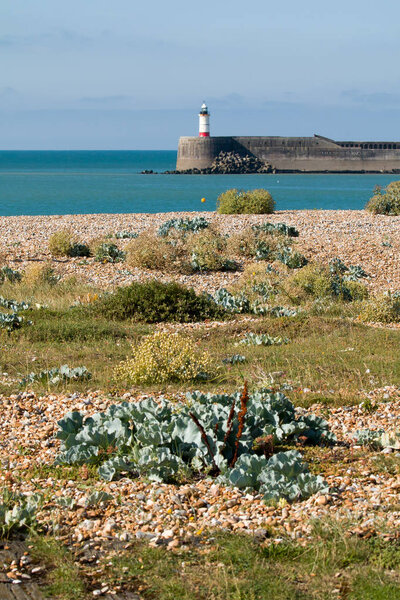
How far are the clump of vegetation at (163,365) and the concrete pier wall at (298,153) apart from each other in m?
86.8

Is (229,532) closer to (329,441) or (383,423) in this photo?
(329,441)

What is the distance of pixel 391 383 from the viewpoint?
7.48m

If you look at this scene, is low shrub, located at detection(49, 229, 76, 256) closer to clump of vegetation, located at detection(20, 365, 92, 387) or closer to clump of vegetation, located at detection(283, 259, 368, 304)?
clump of vegetation, located at detection(283, 259, 368, 304)

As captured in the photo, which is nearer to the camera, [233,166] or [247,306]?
[247,306]

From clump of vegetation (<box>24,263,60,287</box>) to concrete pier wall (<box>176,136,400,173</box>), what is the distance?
7960cm

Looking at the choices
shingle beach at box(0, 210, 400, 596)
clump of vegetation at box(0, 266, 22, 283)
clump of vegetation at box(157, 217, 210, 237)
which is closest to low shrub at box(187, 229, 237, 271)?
clump of vegetation at box(157, 217, 210, 237)

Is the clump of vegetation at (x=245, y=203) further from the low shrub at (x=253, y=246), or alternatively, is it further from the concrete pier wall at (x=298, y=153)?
the concrete pier wall at (x=298, y=153)

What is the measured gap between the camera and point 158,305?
39.0 feet

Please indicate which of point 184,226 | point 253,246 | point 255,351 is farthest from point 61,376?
point 184,226

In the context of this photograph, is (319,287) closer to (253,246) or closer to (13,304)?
(253,246)

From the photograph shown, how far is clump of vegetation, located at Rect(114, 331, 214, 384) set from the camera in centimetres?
755

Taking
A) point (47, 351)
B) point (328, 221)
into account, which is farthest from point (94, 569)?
point (328, 221)

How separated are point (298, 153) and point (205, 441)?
304ft

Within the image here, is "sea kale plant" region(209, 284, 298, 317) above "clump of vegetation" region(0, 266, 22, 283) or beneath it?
beneath
